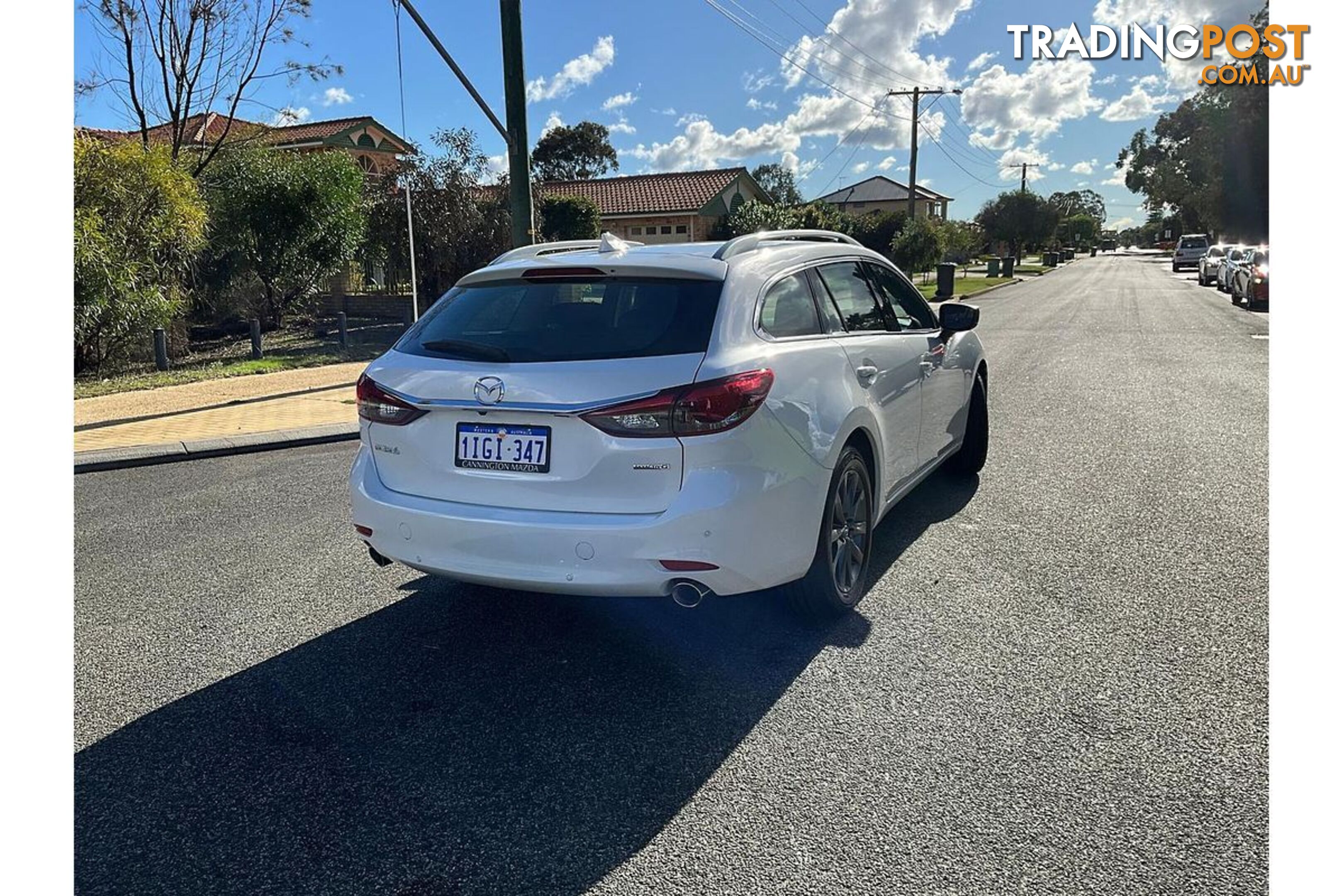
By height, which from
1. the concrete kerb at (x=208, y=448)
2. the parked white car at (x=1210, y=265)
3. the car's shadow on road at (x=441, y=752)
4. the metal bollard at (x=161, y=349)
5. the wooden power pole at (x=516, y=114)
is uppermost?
the parked white car at (x=1210, y=265)

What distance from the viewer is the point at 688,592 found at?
3461 mm

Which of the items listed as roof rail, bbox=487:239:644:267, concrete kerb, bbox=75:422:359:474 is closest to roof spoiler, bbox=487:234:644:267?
roof rail, bbox=487:239:644:267

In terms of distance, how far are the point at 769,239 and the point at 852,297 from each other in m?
0.53

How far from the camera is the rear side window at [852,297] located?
14.9 feet

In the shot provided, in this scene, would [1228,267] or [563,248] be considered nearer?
[563,248]

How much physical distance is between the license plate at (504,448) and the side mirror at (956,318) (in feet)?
9.92

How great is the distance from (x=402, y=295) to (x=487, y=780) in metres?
22.1

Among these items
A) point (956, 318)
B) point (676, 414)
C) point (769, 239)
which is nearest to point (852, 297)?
point (769, 239)

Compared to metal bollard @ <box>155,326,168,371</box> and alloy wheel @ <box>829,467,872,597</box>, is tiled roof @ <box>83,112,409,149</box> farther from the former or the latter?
alloy wheel @ <box>829,467,872,597</box>

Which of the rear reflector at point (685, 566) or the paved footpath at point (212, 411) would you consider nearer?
the rear reflector at point (685, 566)

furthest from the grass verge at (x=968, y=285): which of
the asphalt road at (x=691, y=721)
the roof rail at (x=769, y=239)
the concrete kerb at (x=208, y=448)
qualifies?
the asphalt road at (x=691, y=721)

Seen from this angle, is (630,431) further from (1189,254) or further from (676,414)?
(1189,254)

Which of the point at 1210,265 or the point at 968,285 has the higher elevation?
the point at 1210,265

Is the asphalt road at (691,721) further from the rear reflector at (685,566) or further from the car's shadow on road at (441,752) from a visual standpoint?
the rear reflector at (685,566)
